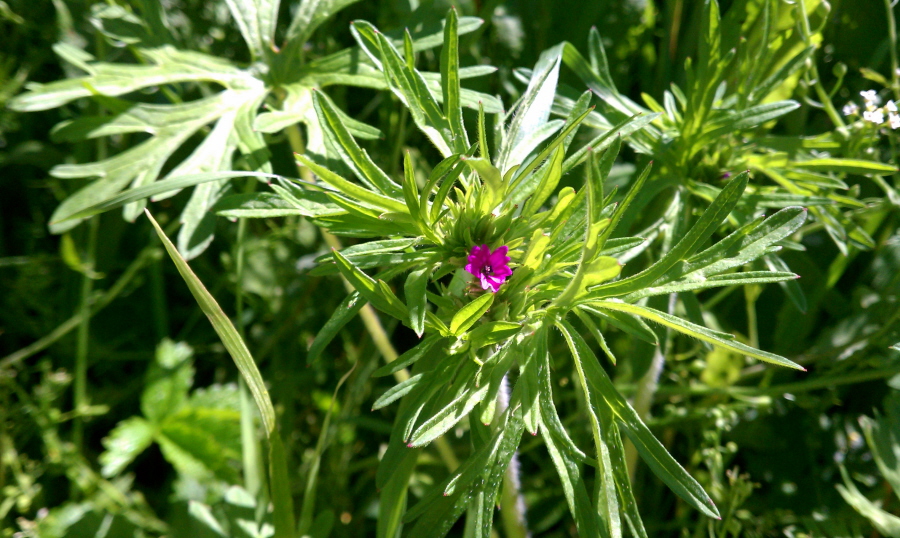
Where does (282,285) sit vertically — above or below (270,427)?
below

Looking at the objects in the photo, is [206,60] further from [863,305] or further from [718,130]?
[863,305]

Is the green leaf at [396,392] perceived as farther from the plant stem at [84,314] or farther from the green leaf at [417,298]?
the plant stem at [84,314]

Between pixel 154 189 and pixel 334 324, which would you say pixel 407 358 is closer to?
pixel 334 324

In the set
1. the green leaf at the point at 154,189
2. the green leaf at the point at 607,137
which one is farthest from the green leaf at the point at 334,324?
the green leaf at the point at 607,137

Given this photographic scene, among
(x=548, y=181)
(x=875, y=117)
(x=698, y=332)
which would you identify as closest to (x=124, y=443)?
(x=548, y=181)

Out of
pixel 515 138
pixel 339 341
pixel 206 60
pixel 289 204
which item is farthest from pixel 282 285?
pixel 515 138

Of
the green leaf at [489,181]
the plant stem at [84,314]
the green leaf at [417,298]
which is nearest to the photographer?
the green leaf at [489,181]

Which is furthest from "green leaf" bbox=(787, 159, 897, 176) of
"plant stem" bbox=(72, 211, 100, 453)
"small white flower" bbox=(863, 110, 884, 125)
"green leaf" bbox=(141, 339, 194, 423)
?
"plant stem" bbox=(72, 211, 100, 453)
